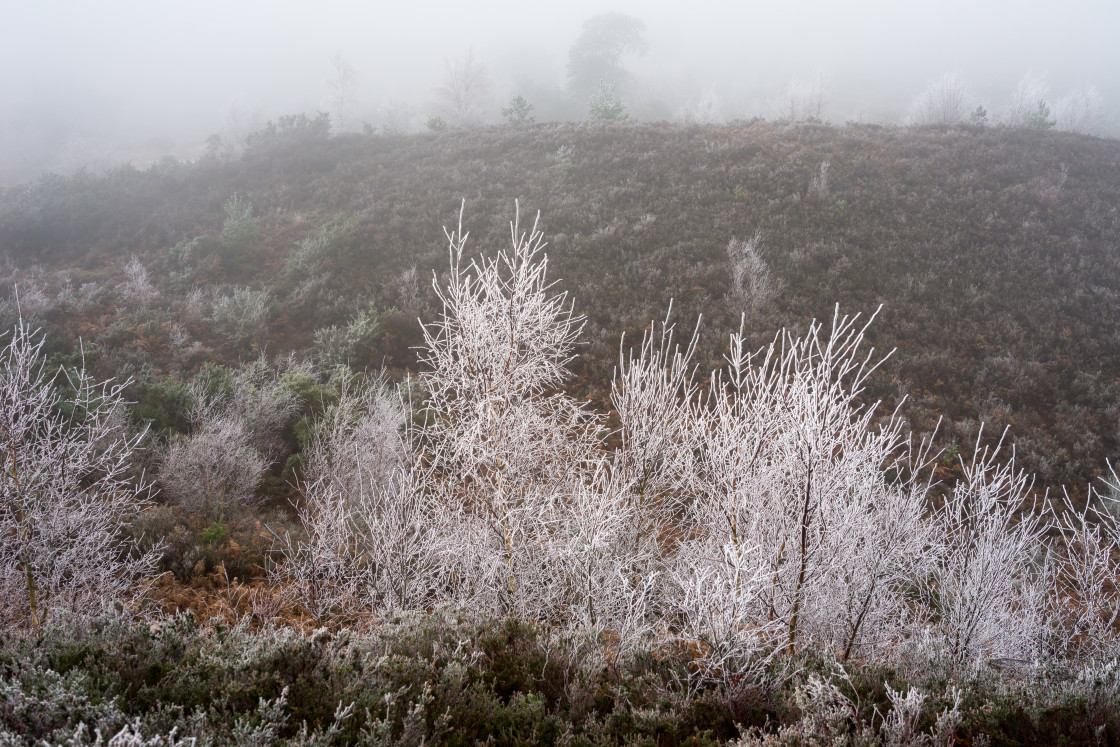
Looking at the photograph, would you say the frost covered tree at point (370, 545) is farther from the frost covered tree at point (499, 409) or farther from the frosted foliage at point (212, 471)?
the frosted foliage at point (212, 471)

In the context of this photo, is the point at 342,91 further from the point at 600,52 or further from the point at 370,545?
the point at 370,545

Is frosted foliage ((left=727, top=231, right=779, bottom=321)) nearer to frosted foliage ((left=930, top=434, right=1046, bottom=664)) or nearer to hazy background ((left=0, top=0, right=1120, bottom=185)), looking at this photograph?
frosted foliage ((left=930, top=434, right=1046, bottom=664))

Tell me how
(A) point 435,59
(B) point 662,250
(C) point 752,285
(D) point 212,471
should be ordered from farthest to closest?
(A) point 435,59
(B) point 662,250
(C) point 752,285
(D) point 212,471

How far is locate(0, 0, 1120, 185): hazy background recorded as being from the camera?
3669 cm

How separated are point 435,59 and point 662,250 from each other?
5387 cm

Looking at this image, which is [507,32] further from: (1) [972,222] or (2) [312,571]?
(2) [312,571]

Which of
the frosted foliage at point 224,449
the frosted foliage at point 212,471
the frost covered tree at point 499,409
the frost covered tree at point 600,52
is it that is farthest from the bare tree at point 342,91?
the frost covered tree at point 499,409

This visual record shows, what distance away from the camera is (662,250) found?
15.0 meters

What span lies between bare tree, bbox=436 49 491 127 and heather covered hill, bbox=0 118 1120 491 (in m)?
13.3

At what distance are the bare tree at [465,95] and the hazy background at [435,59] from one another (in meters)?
1.26

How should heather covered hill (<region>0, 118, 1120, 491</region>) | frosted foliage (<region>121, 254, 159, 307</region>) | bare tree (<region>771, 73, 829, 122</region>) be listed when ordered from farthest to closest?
bare tree (<region>771, 73, 829, 122</region>), frosted foliage (<region>121, 254, 159, 307</region>), heather covered hill (<region>0, 118, 1120, 491</region>)

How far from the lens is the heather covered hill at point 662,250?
36.9 feet

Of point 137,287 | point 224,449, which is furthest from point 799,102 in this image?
point 224,449

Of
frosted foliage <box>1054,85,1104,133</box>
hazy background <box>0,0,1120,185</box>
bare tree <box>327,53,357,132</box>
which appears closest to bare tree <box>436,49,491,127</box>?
hazy background <box>0,0,1120,185</box>
